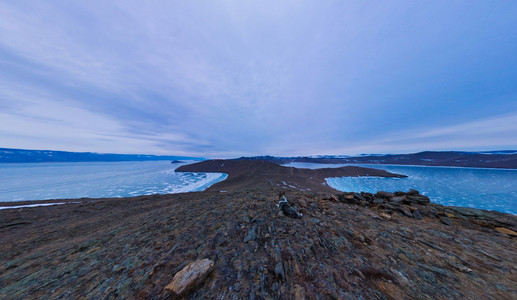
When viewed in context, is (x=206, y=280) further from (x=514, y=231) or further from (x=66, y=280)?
(x=514, y=231)

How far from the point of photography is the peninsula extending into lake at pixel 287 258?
3119 millimetres

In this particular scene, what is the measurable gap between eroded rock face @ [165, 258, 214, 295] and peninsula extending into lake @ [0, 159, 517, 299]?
2cm

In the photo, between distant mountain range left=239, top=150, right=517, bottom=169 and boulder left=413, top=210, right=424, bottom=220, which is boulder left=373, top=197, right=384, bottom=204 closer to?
boulder left=413, top=210, right=424, bottom=220

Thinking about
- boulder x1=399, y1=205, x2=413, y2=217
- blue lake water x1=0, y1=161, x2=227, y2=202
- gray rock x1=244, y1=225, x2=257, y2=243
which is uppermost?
boulder x1=399, y1=205, x2=413, y2=217

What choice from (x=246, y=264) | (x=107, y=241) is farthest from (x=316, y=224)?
(x=107, y=241)

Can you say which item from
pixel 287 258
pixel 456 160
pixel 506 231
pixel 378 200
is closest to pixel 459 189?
pixel 378 200

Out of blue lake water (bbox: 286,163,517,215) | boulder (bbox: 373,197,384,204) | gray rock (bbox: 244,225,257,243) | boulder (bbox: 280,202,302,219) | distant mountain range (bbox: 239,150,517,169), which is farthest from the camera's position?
distant mountain range (bbox: 239,150,517,169)

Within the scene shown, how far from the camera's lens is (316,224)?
5594 millimetres

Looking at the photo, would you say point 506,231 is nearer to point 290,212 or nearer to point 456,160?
point 290,212

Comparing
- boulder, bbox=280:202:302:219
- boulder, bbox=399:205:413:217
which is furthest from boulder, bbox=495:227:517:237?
boulder, bbox=280:202:302:219

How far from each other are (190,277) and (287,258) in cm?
237

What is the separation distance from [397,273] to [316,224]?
240cm

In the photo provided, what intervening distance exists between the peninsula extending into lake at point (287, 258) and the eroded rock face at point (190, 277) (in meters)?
0.02

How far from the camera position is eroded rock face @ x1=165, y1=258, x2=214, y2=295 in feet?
9.98
